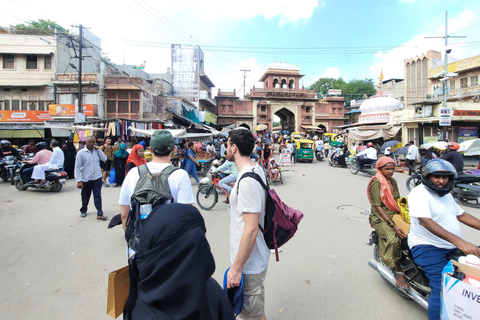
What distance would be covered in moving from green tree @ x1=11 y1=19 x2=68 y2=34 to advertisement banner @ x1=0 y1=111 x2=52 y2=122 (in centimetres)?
647

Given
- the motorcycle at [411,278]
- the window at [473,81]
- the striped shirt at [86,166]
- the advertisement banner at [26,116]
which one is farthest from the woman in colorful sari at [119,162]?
the window at [473,81]

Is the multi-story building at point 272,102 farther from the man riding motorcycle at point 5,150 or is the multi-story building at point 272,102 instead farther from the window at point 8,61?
the man riding motorcycle at point 5,150

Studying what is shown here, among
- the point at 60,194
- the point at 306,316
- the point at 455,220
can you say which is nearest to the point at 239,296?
the point at 306,316

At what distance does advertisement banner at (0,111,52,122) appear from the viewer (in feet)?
Result: 60.8

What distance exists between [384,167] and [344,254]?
1.36 metres

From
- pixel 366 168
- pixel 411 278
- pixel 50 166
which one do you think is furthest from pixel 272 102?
pixel 411 278

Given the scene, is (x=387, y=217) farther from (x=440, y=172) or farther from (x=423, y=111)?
(x=423, y=111)

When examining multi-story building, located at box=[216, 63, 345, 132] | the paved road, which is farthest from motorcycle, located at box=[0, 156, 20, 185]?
multi-story building, located at box=[216, 63, 345, 132]

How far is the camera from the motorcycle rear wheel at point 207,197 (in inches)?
222

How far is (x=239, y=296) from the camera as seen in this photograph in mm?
1474

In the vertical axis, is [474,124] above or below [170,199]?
above

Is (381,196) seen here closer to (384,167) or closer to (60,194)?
(384,167)

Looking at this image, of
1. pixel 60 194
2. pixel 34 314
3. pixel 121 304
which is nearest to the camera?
pixel 121 304

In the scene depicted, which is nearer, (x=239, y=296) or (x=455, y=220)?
(x=239, y=296)
